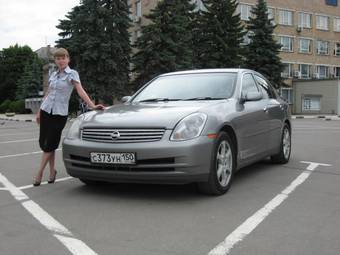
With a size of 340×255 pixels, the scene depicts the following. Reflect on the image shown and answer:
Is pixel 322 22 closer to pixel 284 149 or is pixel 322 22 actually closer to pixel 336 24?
pixel 336 24

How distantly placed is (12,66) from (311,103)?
52.0 meters

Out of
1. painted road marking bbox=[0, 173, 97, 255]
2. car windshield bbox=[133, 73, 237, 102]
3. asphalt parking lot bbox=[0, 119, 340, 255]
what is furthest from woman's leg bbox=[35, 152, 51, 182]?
car windshield bbox=[133, 73, 237, 102]

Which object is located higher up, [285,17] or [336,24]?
[285,17]

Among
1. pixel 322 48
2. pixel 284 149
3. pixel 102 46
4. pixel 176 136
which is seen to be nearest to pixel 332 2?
pixel 322 48

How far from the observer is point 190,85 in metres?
7.19

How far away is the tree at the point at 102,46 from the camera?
36562 millimetres

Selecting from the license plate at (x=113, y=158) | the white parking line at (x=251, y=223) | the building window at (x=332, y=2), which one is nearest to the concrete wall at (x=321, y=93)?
the building window at (x=332, y=2)

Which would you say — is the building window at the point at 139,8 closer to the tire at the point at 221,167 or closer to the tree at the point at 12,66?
the tree at the point at 12,66

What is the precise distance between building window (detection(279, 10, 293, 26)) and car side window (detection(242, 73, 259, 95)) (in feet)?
183

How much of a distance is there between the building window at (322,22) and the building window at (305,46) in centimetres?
280

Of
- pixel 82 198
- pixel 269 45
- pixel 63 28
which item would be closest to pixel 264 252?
pixel 82 198

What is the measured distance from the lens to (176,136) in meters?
5.63

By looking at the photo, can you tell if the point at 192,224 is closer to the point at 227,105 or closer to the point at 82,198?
the point at 82,198

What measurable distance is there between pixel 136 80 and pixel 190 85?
3213 cm
